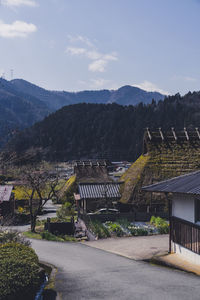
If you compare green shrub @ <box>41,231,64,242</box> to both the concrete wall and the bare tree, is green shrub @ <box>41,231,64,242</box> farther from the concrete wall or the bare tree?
the concrete wall

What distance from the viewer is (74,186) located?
47688 millimetres

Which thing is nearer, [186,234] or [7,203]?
[186,234]

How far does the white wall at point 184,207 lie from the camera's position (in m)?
14.3

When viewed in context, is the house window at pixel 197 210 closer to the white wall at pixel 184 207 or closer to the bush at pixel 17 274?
the white wall at pixel 184 207

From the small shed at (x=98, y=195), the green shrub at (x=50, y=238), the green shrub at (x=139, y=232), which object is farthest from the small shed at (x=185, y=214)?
the small shed at (x=98, y=195)

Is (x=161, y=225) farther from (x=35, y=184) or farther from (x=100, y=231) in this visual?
(x=35, y=184)

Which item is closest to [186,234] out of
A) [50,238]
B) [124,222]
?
[124,222]

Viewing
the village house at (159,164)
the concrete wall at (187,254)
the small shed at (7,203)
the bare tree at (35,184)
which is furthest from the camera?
the small shed at (7,203)

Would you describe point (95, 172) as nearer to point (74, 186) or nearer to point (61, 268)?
point (74, 186)

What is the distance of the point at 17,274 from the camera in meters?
9.12

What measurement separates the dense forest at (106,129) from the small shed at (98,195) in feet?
386

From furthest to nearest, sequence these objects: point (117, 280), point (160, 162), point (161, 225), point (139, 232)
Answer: point (160, 162) < point (161, 225) < point (139, 232) < point (117, 280)

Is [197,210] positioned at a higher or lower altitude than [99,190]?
higher

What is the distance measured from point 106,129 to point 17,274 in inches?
6288
